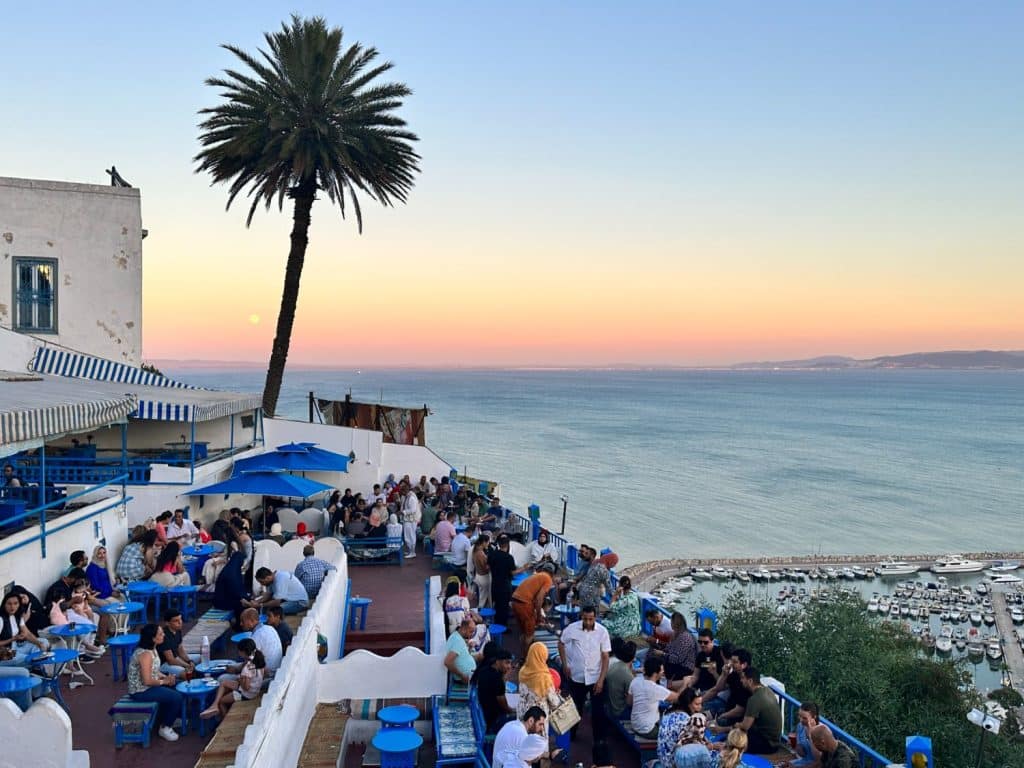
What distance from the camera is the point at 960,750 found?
2650 centimetres

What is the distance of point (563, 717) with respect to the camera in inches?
332

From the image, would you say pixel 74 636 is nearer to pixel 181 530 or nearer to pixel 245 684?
pixel 245 684

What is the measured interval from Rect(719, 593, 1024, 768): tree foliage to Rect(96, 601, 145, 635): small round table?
23759 mm

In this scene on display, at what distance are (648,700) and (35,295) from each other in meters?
21.5

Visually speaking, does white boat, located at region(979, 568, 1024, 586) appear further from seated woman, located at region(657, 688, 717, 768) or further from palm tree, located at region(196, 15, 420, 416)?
seated woman, located at region(657, 688, 717, 768)

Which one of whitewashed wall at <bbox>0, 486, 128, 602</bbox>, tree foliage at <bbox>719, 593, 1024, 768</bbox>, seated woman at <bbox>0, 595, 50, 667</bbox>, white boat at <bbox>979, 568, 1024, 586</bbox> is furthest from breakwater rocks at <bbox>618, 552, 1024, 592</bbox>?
seated woman at <bbox>0, 595, 50, 667</bbox>

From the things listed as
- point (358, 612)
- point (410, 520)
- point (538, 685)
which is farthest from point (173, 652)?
point (410, 520)

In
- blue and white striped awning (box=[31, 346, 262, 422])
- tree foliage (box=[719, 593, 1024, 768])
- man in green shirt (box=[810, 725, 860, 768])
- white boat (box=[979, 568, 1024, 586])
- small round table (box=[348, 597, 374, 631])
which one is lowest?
white boat (box=[979, 568, 1024, 586])

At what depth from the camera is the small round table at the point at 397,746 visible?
331 inches

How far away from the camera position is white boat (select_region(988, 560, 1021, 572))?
210ft

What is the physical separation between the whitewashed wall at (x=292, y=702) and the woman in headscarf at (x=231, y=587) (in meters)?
1.27

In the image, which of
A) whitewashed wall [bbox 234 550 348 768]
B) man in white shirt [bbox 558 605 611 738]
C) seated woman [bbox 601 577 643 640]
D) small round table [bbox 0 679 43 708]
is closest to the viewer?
whitewashed wall [bbox 234 550 348 768]

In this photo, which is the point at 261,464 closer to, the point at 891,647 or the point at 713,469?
the point at 891,647

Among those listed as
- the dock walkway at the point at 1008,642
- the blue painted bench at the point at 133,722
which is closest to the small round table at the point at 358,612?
the blue painted bench at the point at 133,722
